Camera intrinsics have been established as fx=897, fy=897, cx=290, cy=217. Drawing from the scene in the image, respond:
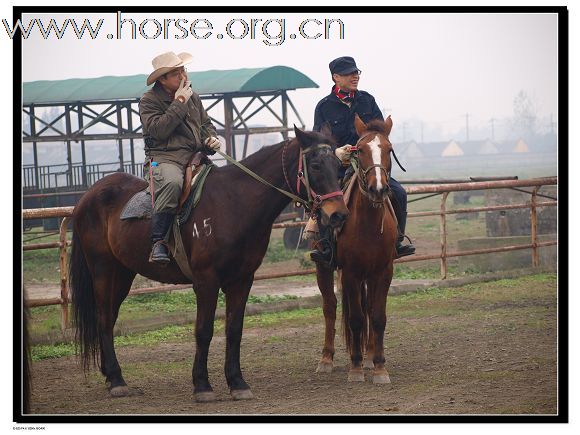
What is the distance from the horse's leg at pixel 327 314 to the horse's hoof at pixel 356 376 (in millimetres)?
426

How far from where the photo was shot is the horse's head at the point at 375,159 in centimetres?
661

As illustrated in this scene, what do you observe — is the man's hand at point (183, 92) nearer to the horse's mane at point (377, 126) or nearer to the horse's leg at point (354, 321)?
the horse's mane at point (377, 126)

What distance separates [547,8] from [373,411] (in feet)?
10.4

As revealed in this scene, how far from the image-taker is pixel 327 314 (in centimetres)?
773

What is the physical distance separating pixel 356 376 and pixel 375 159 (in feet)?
5.72

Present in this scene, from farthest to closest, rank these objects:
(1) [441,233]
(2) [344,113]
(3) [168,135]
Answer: (1) [441,233] < (2) [344,113] < (3) [168,135]

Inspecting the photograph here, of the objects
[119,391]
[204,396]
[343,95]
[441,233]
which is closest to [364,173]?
[343,95]

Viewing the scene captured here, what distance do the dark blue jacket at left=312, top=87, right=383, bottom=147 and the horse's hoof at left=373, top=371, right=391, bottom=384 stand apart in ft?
6.51

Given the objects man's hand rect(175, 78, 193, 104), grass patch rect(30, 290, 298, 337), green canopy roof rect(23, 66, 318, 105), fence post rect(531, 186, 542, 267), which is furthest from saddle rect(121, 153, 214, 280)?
green canopy roof rect(23, 66, 318, 105)

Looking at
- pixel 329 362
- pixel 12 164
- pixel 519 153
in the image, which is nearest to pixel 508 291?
pixel 329 362

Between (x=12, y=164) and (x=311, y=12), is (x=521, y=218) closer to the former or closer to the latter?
(x=311, y=12)

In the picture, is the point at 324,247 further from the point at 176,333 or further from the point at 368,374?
the point at 176,333

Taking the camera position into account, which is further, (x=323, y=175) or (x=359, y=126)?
(x=359, y=126)

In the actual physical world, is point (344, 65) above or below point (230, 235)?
above
